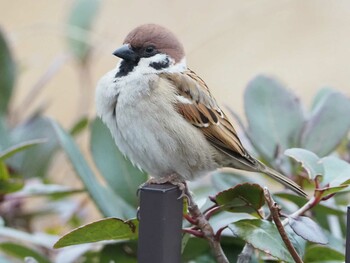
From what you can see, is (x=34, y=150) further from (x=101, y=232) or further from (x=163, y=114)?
(x=101, y=232)

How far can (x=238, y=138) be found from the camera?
176 centimetres

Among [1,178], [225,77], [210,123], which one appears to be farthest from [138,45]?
[225,77]

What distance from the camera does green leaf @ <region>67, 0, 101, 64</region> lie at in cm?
262

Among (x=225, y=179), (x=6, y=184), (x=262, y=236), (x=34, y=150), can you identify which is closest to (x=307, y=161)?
(x=262, y=236)

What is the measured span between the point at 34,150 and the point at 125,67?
316 millimetres

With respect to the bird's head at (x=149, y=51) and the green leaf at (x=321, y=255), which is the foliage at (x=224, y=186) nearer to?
the green leaf at (x=321, y=255)

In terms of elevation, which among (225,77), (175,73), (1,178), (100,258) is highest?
(175,73)

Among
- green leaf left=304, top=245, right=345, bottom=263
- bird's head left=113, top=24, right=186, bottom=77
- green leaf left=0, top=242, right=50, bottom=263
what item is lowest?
green leaf left=0, top=242, right=50, bottom=263

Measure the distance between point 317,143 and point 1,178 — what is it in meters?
0.58

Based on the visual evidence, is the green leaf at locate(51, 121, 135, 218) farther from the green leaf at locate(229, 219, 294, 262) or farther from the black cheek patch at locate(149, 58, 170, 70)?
the green leaf at locate(229, 219, 294, 262)

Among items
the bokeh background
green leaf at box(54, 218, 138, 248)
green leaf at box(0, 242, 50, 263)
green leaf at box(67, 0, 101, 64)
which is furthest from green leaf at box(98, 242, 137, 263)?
the bokeh background

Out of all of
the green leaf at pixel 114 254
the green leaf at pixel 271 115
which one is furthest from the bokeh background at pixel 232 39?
the green leaf at pixel 114 254

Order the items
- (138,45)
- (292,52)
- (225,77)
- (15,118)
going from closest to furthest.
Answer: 1. (138,45)
2. (15,118)
3. (225,77)
4. (292,52)

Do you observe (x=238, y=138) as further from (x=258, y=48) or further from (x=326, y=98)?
(x=258, y=48)
